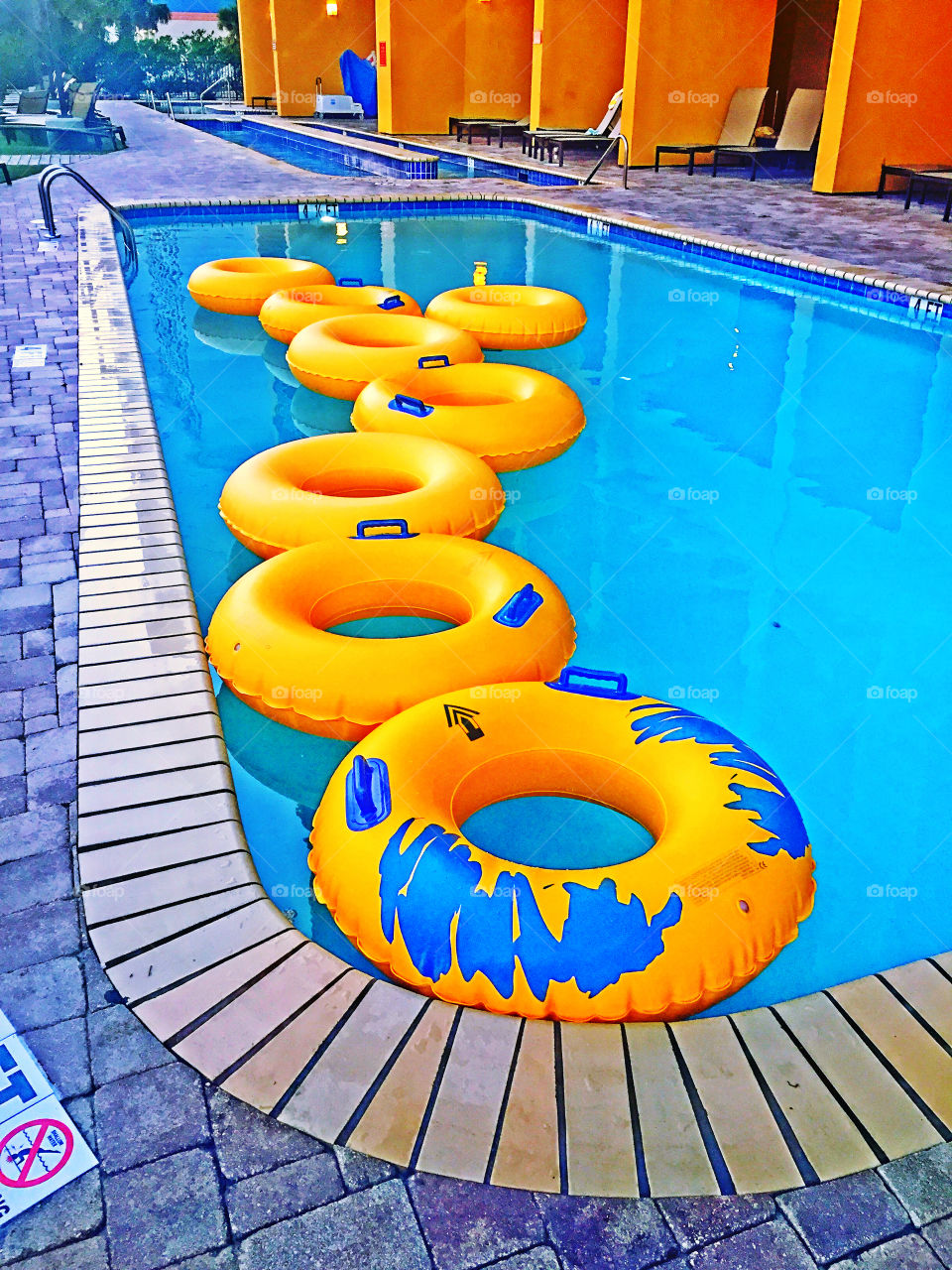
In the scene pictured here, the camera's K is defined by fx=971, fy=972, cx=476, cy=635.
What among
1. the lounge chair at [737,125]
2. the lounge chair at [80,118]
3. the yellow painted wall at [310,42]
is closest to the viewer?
the lounge chair at [737,125]

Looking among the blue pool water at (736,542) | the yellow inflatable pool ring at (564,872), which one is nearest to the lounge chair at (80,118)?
the blue pool water at (736,542)

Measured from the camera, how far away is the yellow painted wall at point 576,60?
15.6 meters

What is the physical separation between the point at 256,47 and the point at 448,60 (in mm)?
12342

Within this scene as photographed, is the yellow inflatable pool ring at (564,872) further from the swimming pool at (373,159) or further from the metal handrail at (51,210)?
the swimming pool at (373,159)

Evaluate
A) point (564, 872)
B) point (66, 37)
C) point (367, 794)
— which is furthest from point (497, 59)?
point (66, 37)

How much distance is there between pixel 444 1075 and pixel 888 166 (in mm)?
12719

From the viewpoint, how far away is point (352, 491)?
14.4 feet

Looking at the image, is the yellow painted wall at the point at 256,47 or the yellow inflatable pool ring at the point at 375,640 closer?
the yellow inflatable pool ring at the point at 375,640

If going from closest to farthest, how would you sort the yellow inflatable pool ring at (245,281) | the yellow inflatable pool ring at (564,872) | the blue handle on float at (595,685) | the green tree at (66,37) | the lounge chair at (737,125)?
the yellow inflatable pool ring at (564,872)
the blue handle on float at (595,685)
the yellow inflatable pool ring at (245,281)
the lounge chair at (737,125)
the green tree at (66,37)

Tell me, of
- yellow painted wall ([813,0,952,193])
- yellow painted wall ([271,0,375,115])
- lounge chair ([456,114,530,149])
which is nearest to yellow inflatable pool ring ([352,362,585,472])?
yellow painted wall ([813,0,952,193])

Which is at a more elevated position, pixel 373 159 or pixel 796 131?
pixel 796 131

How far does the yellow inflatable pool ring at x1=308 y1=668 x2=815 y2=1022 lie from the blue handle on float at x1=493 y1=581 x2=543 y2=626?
1.68 ft

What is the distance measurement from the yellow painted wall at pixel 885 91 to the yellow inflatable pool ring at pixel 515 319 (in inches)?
279

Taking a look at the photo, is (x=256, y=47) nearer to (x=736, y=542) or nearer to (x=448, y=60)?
(x=448, y=60)
